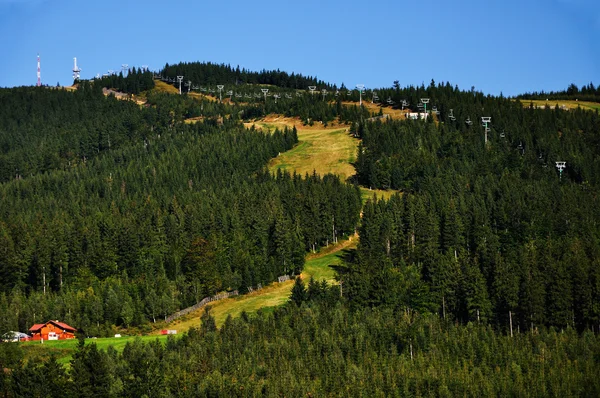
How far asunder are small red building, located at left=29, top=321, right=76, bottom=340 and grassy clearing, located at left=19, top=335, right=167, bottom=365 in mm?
3590

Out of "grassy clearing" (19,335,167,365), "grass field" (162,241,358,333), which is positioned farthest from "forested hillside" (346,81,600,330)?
"grassy clearing" (19,335,167,365)

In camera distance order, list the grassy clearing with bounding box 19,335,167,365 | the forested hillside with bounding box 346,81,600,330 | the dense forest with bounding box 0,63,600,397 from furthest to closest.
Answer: the forested hillside with bounding box 346,81,600,330
the grassy clearing with bounding box 19,335,167,365
the dense forest with bounding box 0,63,600,397

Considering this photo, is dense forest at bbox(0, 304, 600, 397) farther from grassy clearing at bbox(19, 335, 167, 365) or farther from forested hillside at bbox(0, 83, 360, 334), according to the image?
forested hillside at bbox(0, 83, 360, 334)

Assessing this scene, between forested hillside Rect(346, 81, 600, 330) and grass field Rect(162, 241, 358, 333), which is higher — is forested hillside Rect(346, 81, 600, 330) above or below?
above

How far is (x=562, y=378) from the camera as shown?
105 meters

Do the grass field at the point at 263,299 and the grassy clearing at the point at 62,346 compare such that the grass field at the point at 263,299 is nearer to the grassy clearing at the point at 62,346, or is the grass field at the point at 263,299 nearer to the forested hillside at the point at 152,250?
the forested hillside at the point at 152,250

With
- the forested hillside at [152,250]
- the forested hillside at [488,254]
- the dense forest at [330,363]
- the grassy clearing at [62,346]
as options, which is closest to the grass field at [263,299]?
the forested hillside at [152,250]

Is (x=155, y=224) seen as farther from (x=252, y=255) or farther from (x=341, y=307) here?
(x=341, y=307)

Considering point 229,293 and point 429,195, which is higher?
point 429,195

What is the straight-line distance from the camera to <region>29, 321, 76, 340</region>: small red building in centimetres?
13388

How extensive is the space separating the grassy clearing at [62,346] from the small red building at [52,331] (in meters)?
3.59

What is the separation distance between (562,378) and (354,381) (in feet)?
74.2

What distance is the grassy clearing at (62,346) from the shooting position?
120250mm

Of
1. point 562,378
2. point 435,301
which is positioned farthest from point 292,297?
point 562,378
